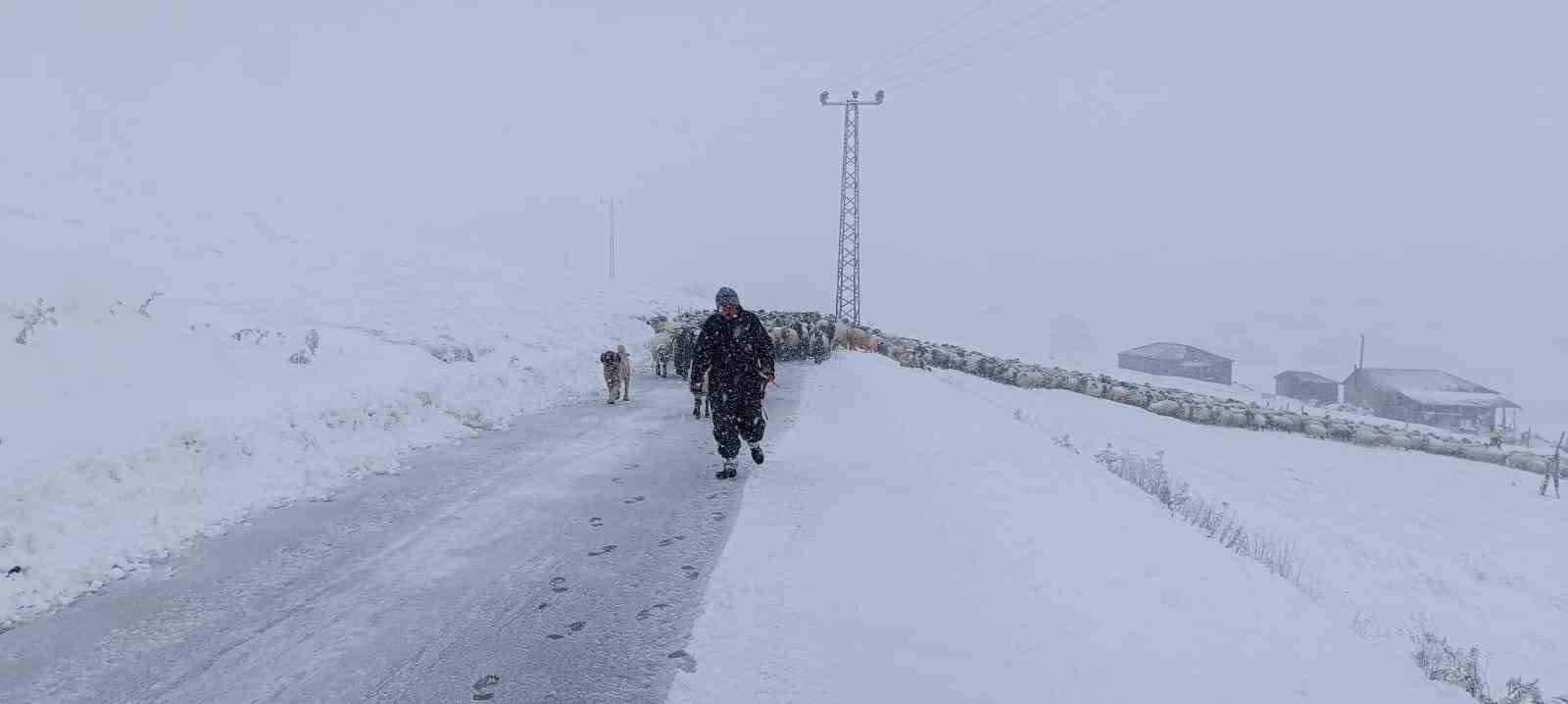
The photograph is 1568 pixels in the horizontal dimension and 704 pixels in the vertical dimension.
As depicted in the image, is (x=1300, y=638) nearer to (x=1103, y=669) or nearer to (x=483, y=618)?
(x=1103, y=669)

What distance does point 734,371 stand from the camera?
7.97 m

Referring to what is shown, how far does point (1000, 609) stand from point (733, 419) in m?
3.98

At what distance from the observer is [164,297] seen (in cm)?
1414

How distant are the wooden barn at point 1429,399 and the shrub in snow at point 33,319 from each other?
61.9 meters

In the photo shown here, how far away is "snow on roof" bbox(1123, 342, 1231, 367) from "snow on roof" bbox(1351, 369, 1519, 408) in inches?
420

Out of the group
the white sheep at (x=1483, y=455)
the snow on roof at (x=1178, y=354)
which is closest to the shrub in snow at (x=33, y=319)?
the white sheep at (x=1483, y=455)

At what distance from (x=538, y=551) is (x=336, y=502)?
7.78 feet

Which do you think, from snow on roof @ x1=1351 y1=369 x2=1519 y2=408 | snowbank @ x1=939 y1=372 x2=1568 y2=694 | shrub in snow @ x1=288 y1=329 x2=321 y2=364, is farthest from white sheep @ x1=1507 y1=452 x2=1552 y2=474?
shrub in snow @ x1=288 y1=329 x2=321 y2=364

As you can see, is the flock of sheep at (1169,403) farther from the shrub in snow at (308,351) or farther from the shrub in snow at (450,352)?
the shrub in snow at (308,351)

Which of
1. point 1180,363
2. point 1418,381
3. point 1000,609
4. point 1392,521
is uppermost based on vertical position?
point 1000,609

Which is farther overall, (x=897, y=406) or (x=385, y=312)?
(x=385, y=312)

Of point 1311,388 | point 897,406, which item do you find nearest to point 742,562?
point 897,406

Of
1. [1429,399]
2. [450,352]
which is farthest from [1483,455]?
[1429,399]

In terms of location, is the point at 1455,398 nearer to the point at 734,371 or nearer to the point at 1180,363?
the point at 1180,363
